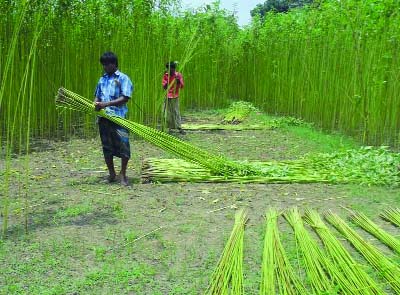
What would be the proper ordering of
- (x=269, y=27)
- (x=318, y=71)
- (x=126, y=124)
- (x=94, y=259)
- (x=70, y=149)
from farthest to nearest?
(x=269, y=27)
(x=318, y=71)
(x=70, y=149)
(x=126, y=124)
(x=94, y=259)

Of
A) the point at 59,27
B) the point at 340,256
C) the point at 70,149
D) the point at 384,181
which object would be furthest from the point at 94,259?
the point at 59,27

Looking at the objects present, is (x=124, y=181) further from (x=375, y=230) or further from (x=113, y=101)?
(x=375, y=230)

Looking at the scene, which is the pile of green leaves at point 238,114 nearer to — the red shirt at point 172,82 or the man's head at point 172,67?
the red shirt at point 172,82

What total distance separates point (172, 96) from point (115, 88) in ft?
12.6

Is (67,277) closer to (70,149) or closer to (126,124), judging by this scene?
(126,124)

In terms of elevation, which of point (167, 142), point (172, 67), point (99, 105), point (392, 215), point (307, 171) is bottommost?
point (392, 215)

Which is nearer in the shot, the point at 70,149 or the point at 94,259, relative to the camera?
the point at 94,259

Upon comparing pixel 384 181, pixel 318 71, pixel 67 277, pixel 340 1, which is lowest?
pixel 67 277

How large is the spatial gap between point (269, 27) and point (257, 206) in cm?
868

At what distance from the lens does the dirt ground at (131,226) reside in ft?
9.20

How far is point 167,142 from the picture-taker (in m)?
4.70

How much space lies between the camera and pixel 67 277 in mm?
2801

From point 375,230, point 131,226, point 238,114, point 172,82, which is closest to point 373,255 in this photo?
point 375,230

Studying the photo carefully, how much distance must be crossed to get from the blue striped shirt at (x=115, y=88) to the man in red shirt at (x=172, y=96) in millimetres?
3118
